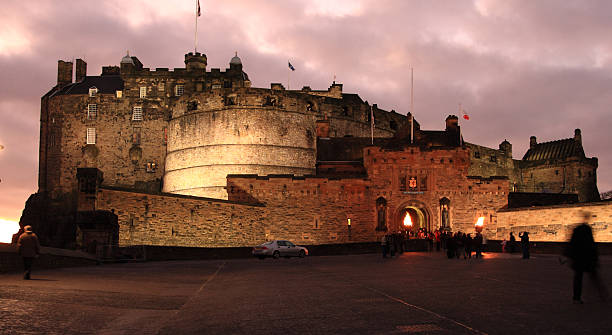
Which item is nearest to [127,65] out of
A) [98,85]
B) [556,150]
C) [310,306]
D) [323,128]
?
[98,85]

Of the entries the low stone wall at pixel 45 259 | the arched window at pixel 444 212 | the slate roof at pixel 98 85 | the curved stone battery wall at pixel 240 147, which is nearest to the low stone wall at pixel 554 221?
the arched window at pixel 444 212

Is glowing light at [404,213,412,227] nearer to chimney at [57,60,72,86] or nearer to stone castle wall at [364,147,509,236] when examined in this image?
stone castle wall at [364,147,509,236]

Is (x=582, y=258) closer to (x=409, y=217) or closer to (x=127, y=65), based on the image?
(x=409, y=217)

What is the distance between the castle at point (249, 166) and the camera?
1444 inches

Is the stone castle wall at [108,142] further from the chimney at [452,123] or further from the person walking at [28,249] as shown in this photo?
the person walking at [28,249]

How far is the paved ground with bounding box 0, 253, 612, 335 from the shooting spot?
276 inches

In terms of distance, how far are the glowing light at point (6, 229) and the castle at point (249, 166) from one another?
32.5 ft

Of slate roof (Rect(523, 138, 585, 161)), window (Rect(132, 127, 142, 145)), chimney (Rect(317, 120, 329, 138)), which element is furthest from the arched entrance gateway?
slate roof (Rect(523, 138, 585, 161))

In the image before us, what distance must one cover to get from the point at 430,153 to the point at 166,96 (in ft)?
97.8

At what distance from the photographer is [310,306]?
29.2 feet

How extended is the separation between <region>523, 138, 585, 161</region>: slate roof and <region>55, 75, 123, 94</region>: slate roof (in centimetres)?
4900

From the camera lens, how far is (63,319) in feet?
25.8

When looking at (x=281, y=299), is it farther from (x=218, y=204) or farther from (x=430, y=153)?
(x=430, y=153)

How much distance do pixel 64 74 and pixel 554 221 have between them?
51790 mm
